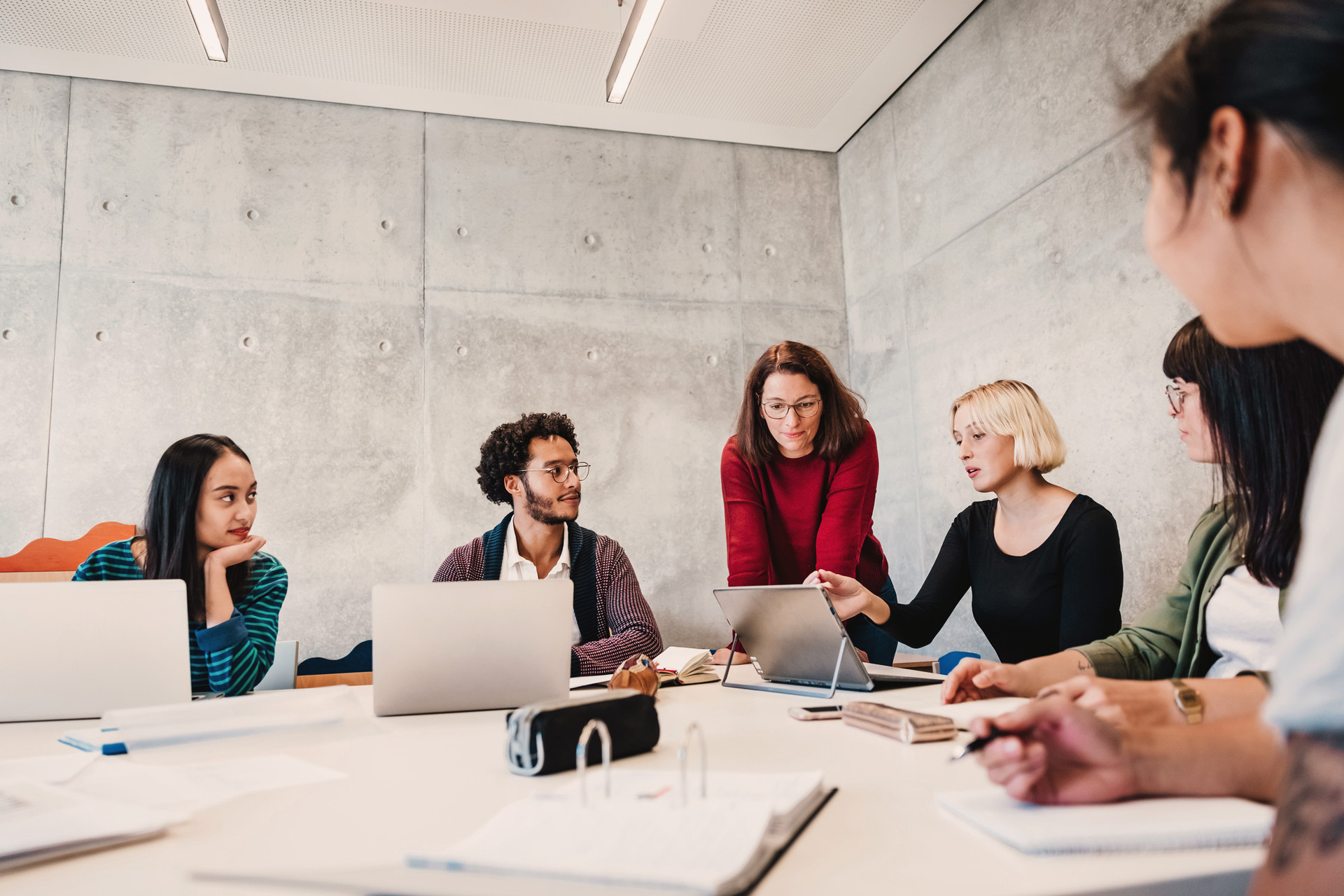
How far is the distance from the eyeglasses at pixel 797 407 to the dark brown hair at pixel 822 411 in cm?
5

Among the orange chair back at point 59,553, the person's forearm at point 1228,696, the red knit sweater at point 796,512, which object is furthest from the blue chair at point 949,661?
the orange chair back at point 59,553

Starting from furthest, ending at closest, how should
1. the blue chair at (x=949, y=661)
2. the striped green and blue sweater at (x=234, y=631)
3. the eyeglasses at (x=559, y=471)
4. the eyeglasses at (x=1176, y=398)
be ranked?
the blue chair at (x=949, y=661) < the eyeglasses at (x=559, y=471) < the striped green and blue sweater at (x=234, y=631) < the eyeglasses at (x=1176, y=398)

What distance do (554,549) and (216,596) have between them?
41.5 inches

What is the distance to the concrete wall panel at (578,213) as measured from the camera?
14.8 ft

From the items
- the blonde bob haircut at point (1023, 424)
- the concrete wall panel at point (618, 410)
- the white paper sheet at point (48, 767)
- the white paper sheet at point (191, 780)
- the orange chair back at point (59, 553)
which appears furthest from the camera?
the concrete wall panel at point (618, 410)

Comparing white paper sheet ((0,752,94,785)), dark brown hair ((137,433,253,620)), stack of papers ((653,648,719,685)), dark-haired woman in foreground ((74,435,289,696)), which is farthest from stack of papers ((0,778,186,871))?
dark brown hair ((137,433,253,620))

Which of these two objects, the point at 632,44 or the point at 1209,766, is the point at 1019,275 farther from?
the point at 1209,766

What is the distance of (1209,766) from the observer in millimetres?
791

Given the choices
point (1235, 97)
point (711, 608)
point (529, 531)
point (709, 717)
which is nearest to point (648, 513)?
point (711, 608)

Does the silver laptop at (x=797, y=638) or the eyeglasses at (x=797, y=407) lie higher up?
the eyeglasses at (x=797, y=407)

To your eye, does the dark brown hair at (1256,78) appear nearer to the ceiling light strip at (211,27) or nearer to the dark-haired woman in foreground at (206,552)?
the dark-haired woman in foreground at (206,552)

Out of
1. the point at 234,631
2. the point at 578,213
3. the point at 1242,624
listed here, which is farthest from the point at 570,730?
the point at 578,213

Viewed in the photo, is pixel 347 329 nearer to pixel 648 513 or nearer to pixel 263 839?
pixel 648 513

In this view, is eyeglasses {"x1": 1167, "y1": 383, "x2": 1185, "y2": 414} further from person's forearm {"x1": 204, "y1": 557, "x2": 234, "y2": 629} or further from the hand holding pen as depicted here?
person's forearm {"x1": 204, "y1": 557, "x2": 234, "y2": 629}
